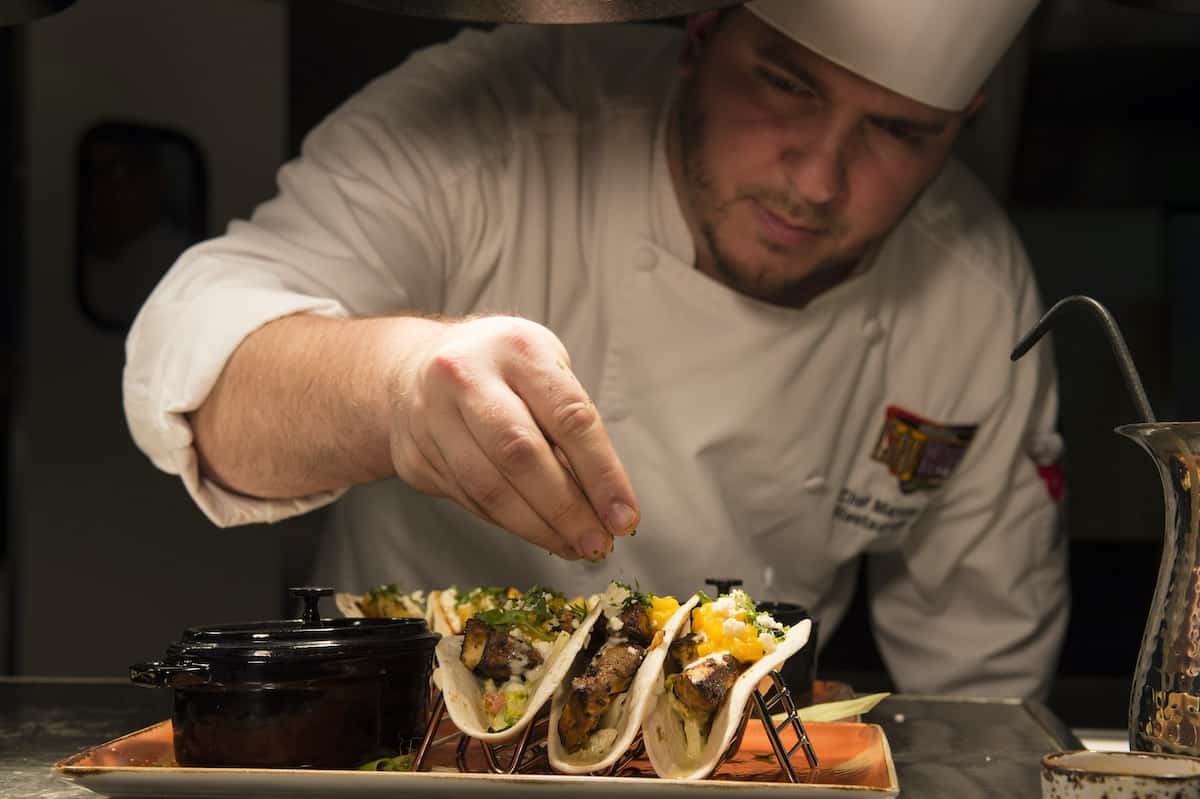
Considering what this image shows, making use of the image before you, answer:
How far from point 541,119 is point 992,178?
1122 mm

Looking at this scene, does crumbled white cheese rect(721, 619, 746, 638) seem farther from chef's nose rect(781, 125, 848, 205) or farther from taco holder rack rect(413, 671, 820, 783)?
chef's nose rect(781, 125, 848, 205)

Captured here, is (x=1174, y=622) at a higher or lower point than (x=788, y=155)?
lower

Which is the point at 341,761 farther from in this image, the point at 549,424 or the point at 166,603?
the point at 166,603

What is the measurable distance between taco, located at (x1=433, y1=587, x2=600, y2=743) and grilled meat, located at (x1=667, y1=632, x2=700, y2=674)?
6cm

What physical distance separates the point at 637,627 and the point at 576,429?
0.50 ft

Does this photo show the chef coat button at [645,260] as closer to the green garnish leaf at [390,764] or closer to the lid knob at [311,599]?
the lid knob at [311,599]

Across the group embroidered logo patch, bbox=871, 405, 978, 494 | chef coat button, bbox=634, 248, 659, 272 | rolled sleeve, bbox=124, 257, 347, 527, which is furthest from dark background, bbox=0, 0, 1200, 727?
rolled sleeve, bbox=124, 257, 347, 527

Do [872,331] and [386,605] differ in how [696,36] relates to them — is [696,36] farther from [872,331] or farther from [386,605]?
[386,605]

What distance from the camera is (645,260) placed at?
1749 mm

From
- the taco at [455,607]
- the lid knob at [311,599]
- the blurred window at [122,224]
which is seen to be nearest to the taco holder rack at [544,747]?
the lid knob at [311,599]

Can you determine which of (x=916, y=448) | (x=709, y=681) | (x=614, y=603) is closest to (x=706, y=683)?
(x=709, y=681)

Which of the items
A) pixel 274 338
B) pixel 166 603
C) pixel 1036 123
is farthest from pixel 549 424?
pixel 166 603

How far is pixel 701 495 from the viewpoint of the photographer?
173 centimetres

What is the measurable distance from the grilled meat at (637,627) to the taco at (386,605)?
34 centimetres
